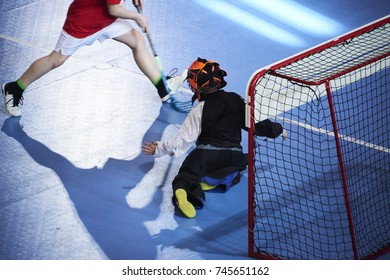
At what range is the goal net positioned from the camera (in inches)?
206

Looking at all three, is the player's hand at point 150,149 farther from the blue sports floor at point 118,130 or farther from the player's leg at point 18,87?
the player's leg at point 18,87

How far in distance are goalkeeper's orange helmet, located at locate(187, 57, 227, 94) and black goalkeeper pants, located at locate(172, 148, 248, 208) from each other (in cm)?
47

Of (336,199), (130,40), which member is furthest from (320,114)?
(130,40)

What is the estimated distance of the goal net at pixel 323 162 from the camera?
5238 millimetres

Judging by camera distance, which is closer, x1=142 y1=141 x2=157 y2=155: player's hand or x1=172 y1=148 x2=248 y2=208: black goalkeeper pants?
x1=172 y1=148 x2=248 y2=208: black goalkeeper pants

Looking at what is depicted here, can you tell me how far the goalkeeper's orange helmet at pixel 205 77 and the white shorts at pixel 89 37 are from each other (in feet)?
4.15

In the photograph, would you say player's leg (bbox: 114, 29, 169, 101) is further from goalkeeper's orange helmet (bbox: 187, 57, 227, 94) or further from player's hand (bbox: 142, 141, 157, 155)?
player's hand (bbox: 142, 141, 157, 155)

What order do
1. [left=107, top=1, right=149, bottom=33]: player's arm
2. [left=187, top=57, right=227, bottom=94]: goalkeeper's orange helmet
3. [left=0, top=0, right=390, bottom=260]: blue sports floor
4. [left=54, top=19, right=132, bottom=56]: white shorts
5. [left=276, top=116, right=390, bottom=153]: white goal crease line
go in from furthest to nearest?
1. [left=54, top=19, right=132, bottom=56]: white shorts
2. [left=107, top=1, right=149, bottom=33]: player's arm
3. [left=276, top=116, right=390, bottom=153]: white goal crease line
4. [left=187, top=57, right=227, bottom=94]: goalkeeper's orange helmet
5. [left=0, top=0, right=390, bottom=260]: blue sports floor

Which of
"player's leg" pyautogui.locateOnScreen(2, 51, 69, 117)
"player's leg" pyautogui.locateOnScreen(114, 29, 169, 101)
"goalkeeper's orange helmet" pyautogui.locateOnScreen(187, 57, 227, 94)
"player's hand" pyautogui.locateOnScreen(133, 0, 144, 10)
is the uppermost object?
"goalkeeper's orange helmet" pyautogui.locateOnScreen(187, 57, 227, 94)

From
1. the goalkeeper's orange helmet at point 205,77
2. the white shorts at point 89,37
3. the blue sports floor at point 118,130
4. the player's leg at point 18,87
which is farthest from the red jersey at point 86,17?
the goalkeeper's orange helmet at point 205,77

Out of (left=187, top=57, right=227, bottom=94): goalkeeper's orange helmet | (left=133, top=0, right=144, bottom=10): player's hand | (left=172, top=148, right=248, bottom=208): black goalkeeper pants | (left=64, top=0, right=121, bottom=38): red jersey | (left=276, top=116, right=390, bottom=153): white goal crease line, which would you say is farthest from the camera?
(left=133, top=0, right=144, bottom=10): player's hand

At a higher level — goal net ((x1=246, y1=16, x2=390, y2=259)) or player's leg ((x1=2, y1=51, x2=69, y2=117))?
goal net ((x1=246, y1=16, x2=390, y2=259))

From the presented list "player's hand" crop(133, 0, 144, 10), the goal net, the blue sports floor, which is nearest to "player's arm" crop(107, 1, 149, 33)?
"player's hand" crop(133, 0, 144, 10)

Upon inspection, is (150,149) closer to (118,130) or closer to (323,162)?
(118,130)
